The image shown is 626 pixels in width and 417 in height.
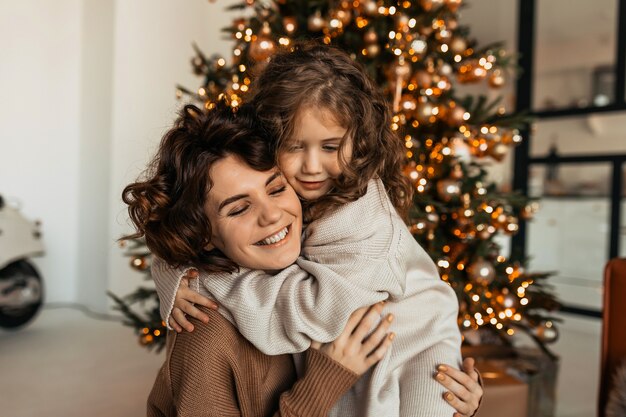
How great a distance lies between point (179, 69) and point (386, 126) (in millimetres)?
2876

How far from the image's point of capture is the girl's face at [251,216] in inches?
40.8

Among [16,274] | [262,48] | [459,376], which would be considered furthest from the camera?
[16,274]

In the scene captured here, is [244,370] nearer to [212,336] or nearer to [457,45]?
[212,336]

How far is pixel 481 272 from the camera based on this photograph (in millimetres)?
2113

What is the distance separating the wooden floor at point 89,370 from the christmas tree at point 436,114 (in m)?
0.49

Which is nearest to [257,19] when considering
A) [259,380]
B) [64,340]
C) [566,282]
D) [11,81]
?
[259,380]

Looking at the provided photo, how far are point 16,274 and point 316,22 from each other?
2309mm

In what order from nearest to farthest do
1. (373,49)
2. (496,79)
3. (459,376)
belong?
(459,376) → (373,49) → (496,79)

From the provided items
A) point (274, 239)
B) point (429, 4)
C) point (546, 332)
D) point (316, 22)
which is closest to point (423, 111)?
point (429, 4)

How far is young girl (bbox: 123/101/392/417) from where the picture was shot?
3.40ft

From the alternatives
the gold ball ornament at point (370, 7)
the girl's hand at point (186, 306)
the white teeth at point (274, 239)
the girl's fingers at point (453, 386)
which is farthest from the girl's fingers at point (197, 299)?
the gold ball ornament at point (370, 7)

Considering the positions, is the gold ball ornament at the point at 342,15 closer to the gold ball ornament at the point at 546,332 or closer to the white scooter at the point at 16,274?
the gold ball ornament at the point at 546,332

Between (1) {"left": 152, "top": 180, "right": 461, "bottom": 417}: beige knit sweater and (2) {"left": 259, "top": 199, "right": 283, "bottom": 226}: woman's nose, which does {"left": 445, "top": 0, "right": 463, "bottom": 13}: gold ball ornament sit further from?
(2) {"left": 259, "top": 199, "right": 283, "bottom": 226}: woman's nose

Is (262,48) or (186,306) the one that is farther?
(262,48)
